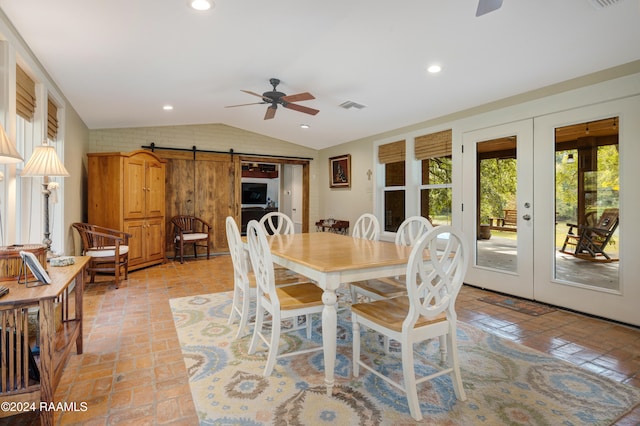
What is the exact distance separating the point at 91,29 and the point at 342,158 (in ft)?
15.9

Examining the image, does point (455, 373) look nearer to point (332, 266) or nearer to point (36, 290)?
point (332, 266)

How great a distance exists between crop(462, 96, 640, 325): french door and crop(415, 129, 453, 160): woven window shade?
319 mm

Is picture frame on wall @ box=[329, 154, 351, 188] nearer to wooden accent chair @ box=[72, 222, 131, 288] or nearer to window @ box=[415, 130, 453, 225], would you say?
window @ box=[415, 130, 453, 225]

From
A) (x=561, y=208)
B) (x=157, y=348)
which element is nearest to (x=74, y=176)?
(x=157, y=348)

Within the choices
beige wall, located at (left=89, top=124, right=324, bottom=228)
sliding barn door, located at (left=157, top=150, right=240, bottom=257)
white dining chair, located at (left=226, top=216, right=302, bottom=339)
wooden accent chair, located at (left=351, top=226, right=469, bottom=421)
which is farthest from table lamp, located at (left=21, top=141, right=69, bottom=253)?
sliding barn door, located at (left=157, top=150, right=240, bottom=257)

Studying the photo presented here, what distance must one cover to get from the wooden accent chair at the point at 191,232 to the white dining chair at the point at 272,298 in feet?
12.7

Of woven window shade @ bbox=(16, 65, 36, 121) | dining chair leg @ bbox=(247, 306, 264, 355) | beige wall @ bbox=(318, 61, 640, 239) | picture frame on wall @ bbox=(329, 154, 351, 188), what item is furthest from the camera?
picture frame on wall @ bbox=(329, 154, 351, 188)

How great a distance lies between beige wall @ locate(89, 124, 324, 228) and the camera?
5801 mm

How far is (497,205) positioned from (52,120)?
496 cm

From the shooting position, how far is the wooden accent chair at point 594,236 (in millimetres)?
3174

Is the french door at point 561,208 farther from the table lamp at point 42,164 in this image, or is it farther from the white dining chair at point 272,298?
the table lamp at point 42,164

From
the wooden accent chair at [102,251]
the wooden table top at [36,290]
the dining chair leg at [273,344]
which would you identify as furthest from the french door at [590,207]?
the wooden accent chair at [102,251]

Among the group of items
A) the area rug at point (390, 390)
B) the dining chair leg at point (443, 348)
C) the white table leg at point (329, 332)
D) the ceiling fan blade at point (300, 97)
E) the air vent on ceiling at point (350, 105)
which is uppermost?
the air vent on ceiling at point (350, 105)

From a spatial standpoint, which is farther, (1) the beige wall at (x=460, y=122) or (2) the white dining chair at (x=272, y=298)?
(1) the beige wall at (x=460, y=122)
